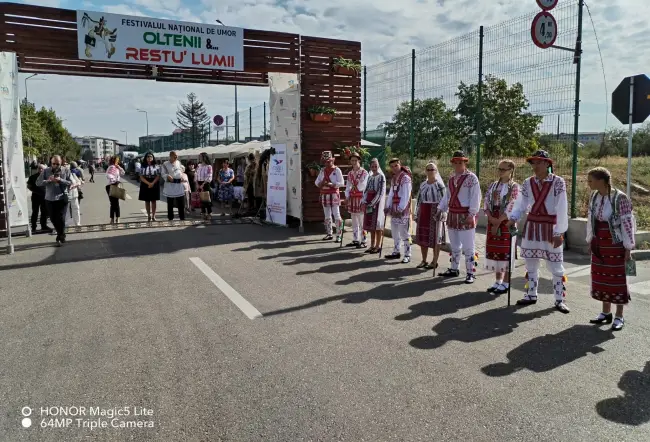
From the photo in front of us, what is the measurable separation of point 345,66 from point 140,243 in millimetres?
6735

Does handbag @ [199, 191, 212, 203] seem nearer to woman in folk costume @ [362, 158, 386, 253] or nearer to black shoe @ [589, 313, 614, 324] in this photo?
woman in folk costume @ [362, 158, 386, 253]

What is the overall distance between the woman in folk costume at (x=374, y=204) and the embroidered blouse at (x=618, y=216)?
4538 millimetres

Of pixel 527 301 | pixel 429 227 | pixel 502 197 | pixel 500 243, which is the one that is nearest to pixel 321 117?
pixel 429 227

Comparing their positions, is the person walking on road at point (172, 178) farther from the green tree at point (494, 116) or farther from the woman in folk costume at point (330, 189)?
the green tree at point (494, 116)

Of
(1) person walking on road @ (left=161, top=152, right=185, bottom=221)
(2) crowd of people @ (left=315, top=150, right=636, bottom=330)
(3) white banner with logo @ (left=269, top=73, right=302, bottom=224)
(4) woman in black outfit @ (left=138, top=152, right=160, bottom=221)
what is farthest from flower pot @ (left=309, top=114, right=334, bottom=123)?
(4) woman in black outfit @ (left=138, top=152, right=160, bottom=221)

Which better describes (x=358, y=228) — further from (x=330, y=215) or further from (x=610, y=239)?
(x=610, y=239)

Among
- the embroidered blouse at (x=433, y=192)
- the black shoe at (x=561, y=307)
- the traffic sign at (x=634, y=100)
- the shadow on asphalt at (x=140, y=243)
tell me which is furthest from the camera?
the shadow on asphalt at (x=140, y=243)

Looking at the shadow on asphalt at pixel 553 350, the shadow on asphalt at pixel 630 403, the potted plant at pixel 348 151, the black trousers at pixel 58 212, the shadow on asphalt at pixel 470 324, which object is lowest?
the shadow on asphalt at pixel 630 403

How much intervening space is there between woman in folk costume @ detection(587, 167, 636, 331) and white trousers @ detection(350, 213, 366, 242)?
537cm

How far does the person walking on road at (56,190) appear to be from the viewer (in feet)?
31.7

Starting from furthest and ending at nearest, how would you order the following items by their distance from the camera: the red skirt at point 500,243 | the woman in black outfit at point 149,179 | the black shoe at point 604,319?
the woman in black outfit at point 149,179, the red skirt at point 500,243, the black shoe at point 604,319

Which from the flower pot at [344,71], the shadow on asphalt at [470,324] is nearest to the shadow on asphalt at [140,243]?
the flower pot at [344,71]

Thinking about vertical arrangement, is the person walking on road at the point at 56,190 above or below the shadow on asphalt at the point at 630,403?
above

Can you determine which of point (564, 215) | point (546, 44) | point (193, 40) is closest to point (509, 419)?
point (564, 215)
